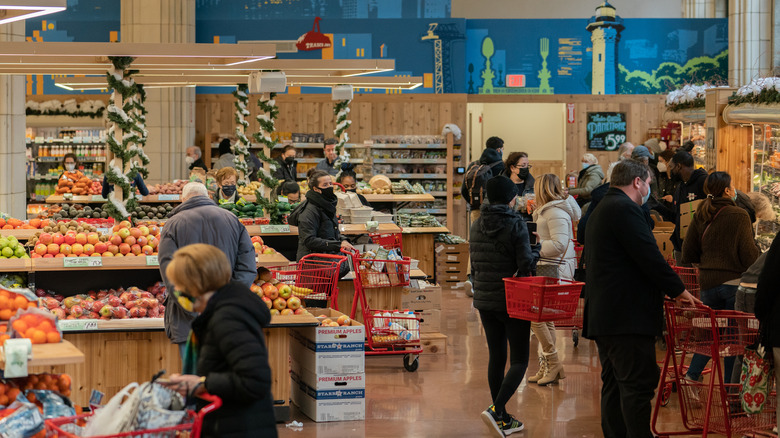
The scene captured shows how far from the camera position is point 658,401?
619 centimetres

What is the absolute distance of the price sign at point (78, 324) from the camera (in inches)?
253

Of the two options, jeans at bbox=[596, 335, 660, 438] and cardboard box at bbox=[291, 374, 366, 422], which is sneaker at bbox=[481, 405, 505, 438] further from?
jeans at bbox=[596, 335, 660, 438]

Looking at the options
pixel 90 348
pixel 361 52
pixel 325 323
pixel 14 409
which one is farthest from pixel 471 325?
pixel 361 52

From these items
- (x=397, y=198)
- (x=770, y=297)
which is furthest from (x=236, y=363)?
(x=397, y=198)

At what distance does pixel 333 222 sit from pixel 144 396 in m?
5.08

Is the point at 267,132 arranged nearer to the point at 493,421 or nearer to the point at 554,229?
the point at 554,229

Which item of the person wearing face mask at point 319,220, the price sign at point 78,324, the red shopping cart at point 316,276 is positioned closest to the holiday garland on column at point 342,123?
the person wearing face mask at point 319,220

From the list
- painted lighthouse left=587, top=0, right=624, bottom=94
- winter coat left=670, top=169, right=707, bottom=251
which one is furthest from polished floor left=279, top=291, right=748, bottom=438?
painted lighthouse left=587, top=0, right=624, bottom=94

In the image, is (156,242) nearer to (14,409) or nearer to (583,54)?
(14,409)

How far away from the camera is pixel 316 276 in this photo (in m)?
7.98

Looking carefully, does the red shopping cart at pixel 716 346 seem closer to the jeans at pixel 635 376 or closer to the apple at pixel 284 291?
the jeans at pixel 635 376

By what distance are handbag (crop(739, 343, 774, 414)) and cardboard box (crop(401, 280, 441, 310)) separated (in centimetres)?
402

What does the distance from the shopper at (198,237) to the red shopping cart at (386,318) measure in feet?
7.10

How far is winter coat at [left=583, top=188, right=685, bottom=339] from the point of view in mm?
5086
